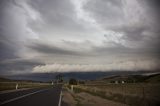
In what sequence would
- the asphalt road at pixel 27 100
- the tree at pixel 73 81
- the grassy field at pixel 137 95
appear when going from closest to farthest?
the asphalt road at pixel 27 100 → the grassy field at pixel 137 95 → the tree at pixel 73 81

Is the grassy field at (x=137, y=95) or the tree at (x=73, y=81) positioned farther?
the tree at (x=73, y=81)

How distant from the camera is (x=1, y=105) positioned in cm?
1559

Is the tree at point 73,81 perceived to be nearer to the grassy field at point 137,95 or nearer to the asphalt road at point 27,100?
the grassy field at point 137,95

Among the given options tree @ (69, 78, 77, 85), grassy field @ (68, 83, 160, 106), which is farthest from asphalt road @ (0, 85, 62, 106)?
tree @ (69, 78, 77, 85)

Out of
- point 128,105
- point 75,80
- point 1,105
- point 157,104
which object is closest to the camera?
point 1,105

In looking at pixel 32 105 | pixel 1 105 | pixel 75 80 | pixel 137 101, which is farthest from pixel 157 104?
pixel 75 80

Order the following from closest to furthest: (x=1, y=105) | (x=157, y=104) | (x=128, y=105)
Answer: (x=1, y=105) < (x=157, y=104) < (x=128, y=105)

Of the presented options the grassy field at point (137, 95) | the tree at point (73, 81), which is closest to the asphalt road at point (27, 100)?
the grassy field at point (137, 95)

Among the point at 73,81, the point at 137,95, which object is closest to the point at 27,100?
the point at 137,95

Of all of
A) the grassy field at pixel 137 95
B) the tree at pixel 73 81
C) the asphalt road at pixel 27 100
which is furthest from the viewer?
the tree at pixel 73 81

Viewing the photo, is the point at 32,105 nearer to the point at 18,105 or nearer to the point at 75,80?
the point at 18,105

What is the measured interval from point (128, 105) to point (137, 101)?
1.01 metres

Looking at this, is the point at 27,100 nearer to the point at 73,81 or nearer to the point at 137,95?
the point at 137,95

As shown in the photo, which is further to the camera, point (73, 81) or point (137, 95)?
point (73, 81)
